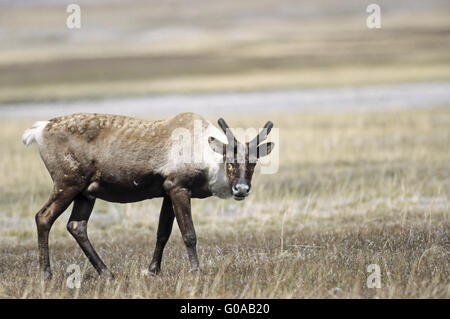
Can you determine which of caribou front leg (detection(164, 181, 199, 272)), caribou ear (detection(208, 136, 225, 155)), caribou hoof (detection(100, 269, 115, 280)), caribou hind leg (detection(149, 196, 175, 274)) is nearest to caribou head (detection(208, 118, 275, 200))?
caribou ear (detection(208, 136, 225, 155))

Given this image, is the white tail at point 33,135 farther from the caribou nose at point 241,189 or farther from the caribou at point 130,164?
the caribou nose at point 241,189

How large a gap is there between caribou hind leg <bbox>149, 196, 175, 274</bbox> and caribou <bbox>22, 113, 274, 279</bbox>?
0.04ft

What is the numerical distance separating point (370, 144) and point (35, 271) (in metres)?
17.1

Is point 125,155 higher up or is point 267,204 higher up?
point 125,155

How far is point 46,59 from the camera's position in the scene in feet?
289

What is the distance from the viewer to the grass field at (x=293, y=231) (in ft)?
31.0

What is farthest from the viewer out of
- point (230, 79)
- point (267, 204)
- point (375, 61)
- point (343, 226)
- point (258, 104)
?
point (375, 61)

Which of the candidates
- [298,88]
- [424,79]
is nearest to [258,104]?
[298,88]

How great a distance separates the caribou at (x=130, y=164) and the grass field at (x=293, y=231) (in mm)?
691

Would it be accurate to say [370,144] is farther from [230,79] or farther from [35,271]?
[230,79]

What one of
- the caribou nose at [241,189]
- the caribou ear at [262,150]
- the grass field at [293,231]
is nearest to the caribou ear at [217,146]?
the caribou ear at [262,150]

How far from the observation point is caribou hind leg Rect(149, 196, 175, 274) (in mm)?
10672

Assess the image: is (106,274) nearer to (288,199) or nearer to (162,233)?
(162,233)

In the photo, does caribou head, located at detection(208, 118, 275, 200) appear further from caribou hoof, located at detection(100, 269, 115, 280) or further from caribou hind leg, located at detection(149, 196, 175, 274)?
caribou hoof, located at detection(100, 269, 115, 280)
